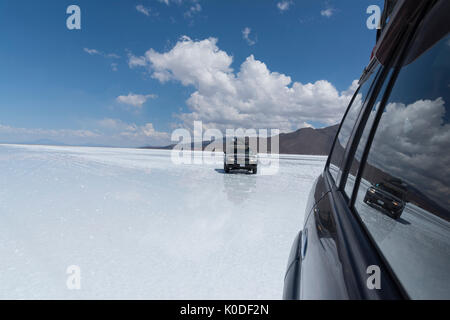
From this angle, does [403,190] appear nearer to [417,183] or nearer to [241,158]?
[417,183]

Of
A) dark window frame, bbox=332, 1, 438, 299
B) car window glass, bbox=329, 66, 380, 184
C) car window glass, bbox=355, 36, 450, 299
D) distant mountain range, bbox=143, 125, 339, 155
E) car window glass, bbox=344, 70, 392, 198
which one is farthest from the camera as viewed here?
distant mountain range, bbox=143, 125, 339, 155

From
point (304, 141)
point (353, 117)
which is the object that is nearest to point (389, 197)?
point (353, 117)

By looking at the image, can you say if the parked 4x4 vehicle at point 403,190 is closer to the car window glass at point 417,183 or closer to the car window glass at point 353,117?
the car window glass at point 417,183

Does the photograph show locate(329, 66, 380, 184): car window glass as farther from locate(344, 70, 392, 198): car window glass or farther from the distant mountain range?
the distant mountain range

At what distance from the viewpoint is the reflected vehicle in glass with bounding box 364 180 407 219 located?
2.66 feet

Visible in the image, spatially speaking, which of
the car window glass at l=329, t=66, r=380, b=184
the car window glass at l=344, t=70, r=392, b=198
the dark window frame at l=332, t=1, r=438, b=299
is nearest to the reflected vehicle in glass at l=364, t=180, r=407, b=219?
the dark window frame at l=332, t=1, r=438, b=299

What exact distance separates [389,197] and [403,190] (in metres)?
0.10

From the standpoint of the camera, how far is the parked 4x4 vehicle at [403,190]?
627 mm

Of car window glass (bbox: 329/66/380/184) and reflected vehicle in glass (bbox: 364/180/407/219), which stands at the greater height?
car window glass (bbox: 329/66/380/184)

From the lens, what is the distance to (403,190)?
0.80 m
